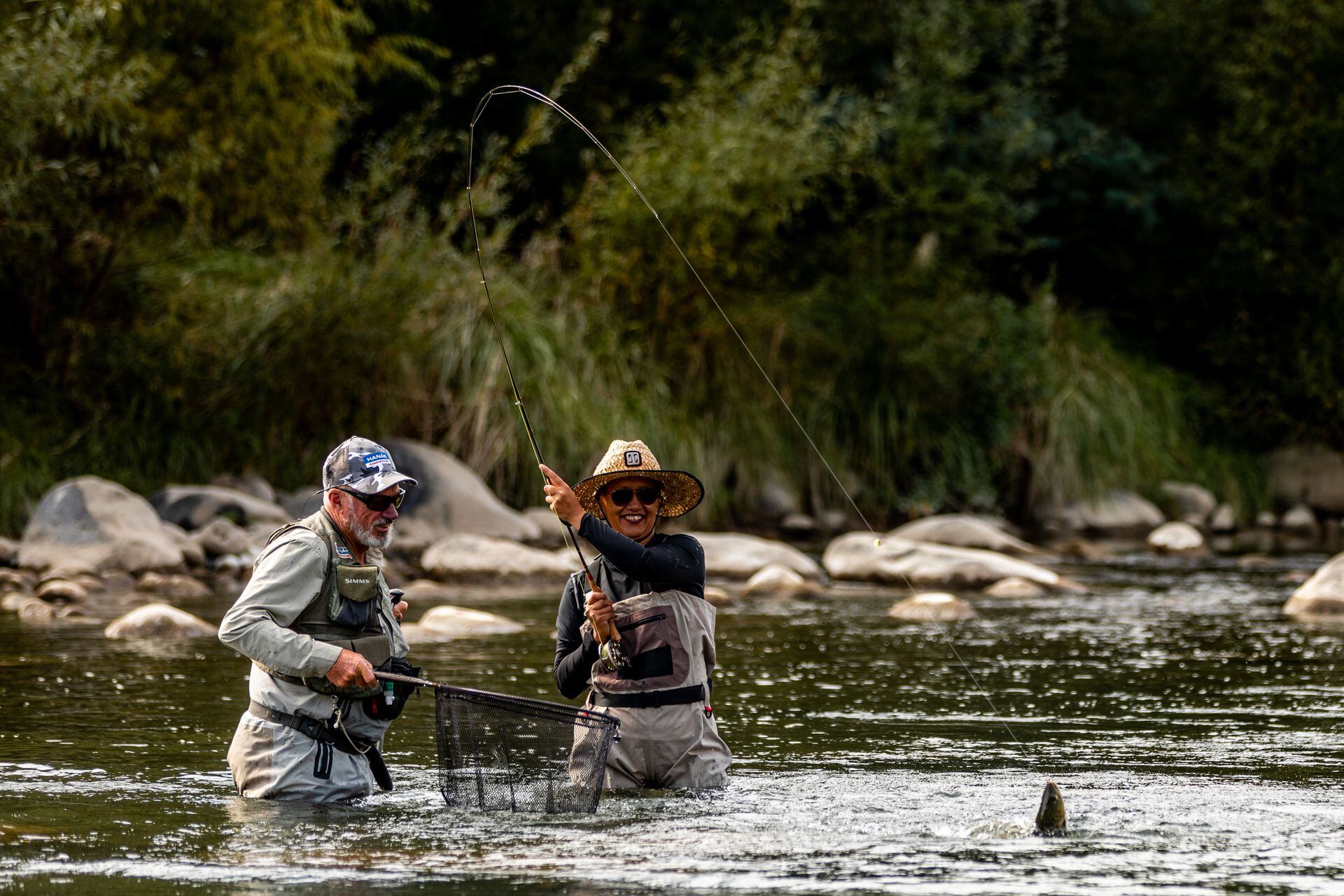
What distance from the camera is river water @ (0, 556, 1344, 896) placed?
16.7 ft

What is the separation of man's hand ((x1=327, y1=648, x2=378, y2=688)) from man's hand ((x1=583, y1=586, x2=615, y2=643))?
0.75 metres

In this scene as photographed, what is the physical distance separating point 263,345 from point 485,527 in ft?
8.30

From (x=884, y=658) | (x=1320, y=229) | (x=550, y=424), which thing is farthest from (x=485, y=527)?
(x=1320, y=229)

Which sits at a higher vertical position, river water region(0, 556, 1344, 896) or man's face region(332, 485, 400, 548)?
man's face region(332, 485, 400, 548)

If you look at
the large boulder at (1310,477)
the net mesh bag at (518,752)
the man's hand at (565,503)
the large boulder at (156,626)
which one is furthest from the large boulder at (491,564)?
the large boulder at (1310,477)

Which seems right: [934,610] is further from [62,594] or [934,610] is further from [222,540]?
[62,594]

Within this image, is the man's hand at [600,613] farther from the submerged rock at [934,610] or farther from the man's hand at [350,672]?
the submerged rock at [934,610]

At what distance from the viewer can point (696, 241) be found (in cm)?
1819

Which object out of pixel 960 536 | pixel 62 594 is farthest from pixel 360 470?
pixel 960 536

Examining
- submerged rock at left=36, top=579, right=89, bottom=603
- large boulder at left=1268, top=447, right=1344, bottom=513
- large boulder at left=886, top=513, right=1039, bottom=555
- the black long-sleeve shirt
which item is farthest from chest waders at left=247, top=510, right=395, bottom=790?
large boulder at left=1268, top=447, right=1344, bottom=513

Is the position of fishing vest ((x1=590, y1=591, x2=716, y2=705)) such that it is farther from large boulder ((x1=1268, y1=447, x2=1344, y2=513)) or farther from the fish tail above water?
large boulder ((x1=1268, y1=447, x2=1344, y2=513))

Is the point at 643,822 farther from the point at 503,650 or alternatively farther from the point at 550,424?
the point at 550,424

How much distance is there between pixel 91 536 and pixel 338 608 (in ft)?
25.4

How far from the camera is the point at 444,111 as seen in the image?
898 inches
